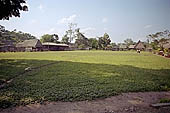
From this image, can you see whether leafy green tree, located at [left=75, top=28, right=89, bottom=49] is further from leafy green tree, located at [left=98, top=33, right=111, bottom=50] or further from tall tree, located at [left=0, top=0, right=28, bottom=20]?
tall tree, located at [left=0, top=0, right=28, bottom=20]

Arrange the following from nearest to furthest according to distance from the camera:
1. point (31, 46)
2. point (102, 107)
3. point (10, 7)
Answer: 1. point (102, 107)
2. point (10, 7)
3. point (31, 46)

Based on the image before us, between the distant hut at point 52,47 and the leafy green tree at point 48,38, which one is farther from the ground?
the leafy green tree at point 48,38

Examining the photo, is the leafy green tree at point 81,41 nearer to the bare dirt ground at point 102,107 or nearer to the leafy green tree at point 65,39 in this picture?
the leafy green tree at point 65,39

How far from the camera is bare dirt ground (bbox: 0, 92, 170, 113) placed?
11.2ft

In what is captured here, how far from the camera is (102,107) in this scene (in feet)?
12.0

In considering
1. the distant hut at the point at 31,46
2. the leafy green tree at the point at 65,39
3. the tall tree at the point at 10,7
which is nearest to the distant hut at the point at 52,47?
the distant hut at the point at 31,46

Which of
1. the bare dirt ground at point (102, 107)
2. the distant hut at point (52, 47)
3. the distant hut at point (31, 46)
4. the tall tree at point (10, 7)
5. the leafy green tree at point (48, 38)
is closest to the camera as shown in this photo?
the bare dirt ground at point (102, 107)

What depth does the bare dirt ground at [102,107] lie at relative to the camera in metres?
3.42

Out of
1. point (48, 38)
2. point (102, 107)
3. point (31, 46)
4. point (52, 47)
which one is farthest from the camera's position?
point (48, 38)

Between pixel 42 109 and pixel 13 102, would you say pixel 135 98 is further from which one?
Result: pixel 13 102

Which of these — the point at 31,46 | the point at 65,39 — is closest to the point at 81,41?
the point at 65,39

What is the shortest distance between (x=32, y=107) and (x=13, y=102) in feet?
2.49

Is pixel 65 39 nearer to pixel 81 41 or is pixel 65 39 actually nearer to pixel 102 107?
pixel 81 41

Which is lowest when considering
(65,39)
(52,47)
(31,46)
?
(52,47)
